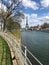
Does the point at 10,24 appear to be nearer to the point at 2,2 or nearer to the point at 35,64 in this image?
the point at 2,2

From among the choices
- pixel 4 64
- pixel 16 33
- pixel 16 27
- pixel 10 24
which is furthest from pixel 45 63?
pixel 10 24

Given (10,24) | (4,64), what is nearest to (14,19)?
(10,24)

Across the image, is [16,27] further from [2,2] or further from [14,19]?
[2,2]

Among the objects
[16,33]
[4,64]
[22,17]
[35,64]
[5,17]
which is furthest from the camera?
[22,17]

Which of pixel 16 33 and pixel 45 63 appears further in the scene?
pixel 16 33

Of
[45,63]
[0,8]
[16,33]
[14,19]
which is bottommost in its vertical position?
Result: [45,63]

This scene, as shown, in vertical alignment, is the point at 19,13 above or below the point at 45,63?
above

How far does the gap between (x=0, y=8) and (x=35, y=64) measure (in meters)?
25.6

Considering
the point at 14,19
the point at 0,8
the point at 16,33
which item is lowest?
the point at 16,33

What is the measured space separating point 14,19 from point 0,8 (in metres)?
4.67

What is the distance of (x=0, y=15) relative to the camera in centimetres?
4156

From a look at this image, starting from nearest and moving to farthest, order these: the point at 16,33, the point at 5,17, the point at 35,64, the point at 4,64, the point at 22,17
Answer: the point at 4,64
the point at 35,64
the point at 16,33
the point at 5,17
the point at 22,17

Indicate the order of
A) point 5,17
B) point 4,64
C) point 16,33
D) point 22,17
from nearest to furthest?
point 4,64 → point 16,33 → point 5,17 → point 22,17

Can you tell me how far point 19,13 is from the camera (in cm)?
4169
